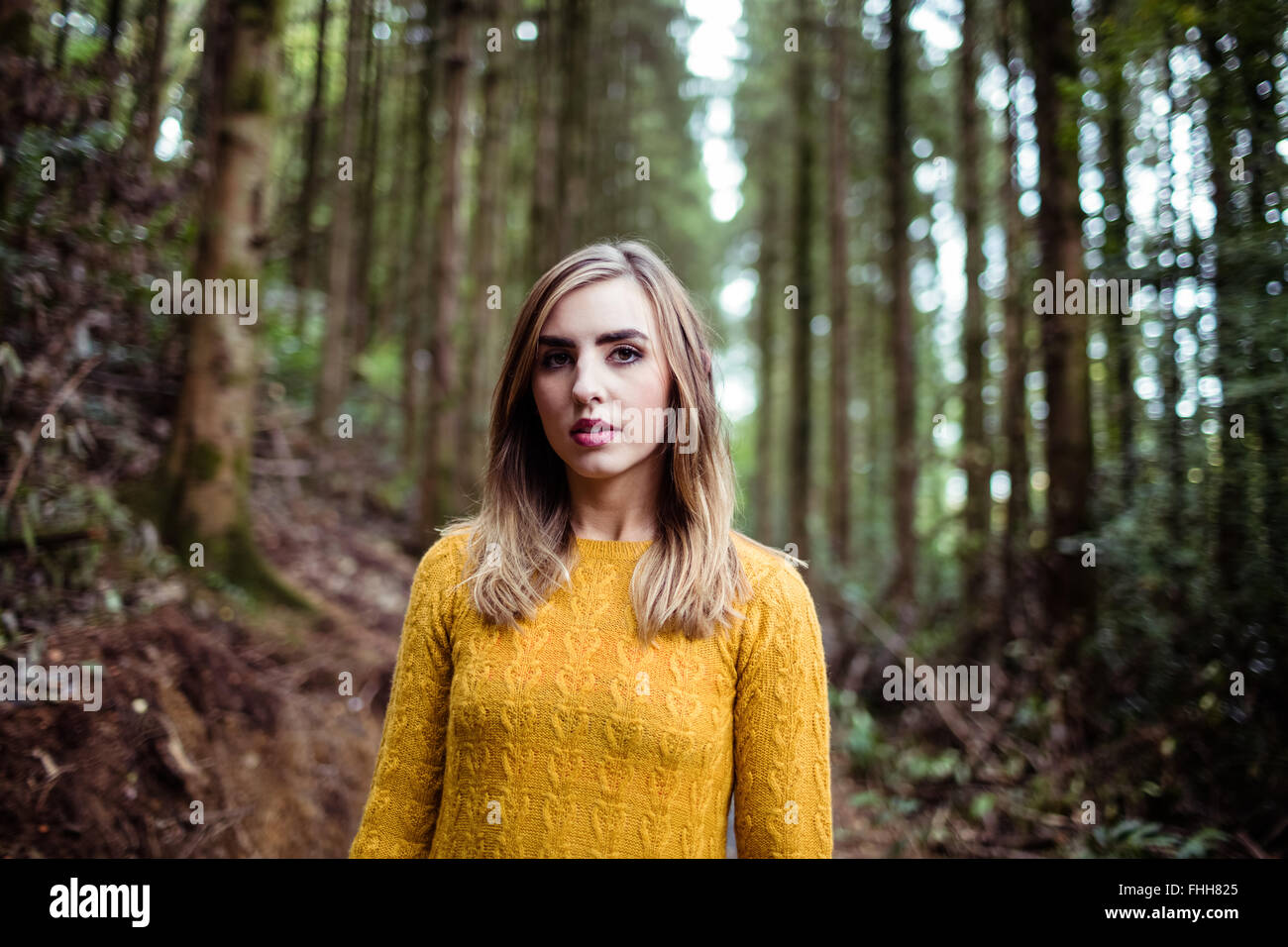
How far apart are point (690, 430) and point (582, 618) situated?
55 cm

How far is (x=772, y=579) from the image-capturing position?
1.82 metres

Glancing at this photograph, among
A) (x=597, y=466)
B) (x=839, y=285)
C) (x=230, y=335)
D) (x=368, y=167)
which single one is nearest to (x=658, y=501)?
(x=597, y=466)

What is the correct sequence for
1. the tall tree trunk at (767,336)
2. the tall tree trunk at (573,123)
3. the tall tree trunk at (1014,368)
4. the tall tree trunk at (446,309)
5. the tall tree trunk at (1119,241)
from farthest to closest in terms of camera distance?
the tall tree trunk at (767,336) → the tall tree trunk at (573,123) → the tall tree trunk at (446,309) → the tall tree trunk at (1014,368) → the tall tree trunk at (1119,241)

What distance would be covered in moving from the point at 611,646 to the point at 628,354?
72 centimetres

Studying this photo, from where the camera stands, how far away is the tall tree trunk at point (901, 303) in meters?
10.6

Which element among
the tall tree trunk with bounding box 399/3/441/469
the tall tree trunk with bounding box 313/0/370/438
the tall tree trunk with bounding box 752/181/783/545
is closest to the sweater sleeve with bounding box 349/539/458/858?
the tall tree trunk with bounding box 313/0/370/438

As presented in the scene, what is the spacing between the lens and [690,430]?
1.90 meters

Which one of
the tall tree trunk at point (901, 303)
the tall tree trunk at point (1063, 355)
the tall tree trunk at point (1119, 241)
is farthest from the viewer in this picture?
the tall tree trunk at point (901, 303)

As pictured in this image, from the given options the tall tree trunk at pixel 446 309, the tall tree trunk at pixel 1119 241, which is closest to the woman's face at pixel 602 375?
the tall tree trunk at pixel 1119 241

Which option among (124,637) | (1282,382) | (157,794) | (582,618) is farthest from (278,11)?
(1282,382)

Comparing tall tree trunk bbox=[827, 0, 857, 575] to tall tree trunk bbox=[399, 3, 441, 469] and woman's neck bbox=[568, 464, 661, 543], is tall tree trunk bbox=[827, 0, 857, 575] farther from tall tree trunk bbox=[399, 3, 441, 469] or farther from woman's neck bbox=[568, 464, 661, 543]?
woman's neck bbox=[568, 464, 661, 543]

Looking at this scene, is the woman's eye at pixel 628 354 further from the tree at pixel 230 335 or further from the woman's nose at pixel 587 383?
the tree at pixel 230 335

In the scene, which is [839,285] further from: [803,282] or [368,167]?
[368,167]
